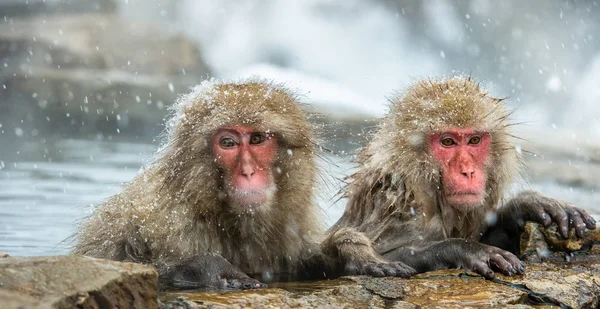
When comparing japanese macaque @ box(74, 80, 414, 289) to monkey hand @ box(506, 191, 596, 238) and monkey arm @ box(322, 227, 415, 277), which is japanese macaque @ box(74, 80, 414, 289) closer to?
monkey arm @ box(322, 227, 415, 277)

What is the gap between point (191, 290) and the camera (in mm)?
3857

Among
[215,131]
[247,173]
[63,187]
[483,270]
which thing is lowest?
[483,270]

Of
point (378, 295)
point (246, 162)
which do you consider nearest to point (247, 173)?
point (246, 162)

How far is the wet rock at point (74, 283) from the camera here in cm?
279

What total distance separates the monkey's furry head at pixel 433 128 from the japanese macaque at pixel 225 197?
64 cm

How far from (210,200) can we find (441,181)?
1.45 m

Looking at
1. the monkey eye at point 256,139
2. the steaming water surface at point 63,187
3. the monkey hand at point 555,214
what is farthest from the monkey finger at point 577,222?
the monkey eye at point 256,139

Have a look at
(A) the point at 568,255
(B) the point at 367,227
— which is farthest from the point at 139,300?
(A) the point at 568,255

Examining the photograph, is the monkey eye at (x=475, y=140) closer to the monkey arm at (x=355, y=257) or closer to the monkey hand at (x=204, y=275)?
the monkey arm at (x=355, y=257)

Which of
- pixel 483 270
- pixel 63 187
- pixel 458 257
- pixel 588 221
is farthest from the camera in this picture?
pixel 63 187

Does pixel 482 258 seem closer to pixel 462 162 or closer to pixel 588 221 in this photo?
pixel 462 162

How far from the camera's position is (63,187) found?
12539mm

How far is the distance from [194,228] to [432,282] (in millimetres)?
1313

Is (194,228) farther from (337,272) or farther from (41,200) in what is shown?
(41,200)
